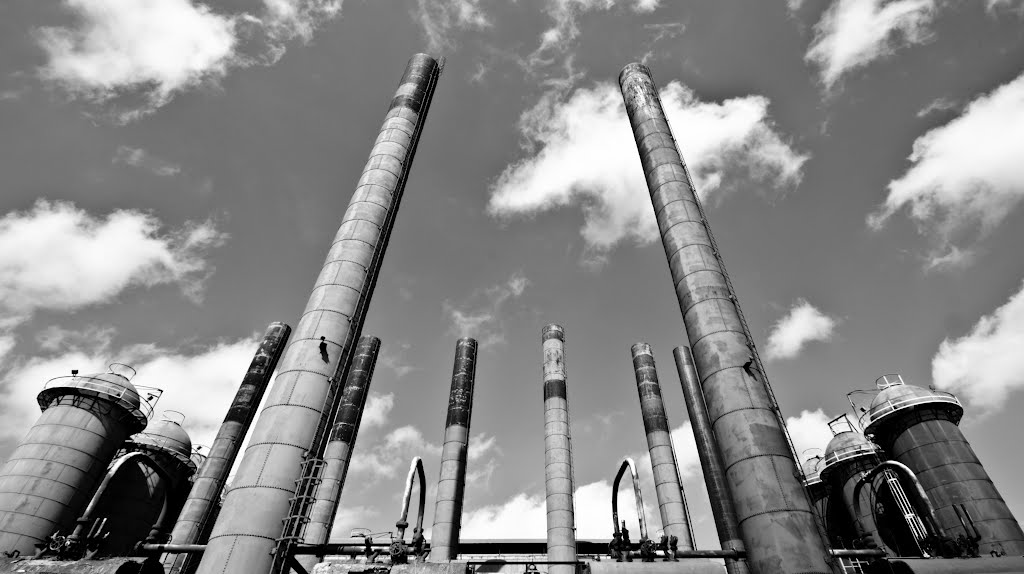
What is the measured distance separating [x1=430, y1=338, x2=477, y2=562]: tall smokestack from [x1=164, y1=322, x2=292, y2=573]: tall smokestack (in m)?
11.5

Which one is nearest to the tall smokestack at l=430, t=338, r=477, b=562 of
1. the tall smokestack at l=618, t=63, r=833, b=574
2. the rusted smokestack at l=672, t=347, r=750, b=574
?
the rusted smokestack at l=672, t=347, r=750, b=574

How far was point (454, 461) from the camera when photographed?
30891 mm

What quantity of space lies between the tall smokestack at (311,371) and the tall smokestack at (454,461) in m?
16.0

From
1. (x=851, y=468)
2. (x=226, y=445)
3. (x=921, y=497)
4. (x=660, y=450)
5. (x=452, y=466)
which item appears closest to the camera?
(x=921, y=497)

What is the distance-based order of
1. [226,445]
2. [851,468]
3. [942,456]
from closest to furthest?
[942,456], [226,445], [851,468]

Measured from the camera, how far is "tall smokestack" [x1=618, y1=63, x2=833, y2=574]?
10789mm

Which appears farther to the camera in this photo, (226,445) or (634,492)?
(226,445)

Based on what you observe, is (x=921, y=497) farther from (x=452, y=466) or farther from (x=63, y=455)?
(x=63, y=455)

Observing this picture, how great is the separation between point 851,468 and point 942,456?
6.86 metres

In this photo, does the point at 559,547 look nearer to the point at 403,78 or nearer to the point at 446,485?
the point at 446,485

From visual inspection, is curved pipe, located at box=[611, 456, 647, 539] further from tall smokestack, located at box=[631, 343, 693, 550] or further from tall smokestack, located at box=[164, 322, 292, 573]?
tall smokestack, located at box=[164, 322, 292, 573]

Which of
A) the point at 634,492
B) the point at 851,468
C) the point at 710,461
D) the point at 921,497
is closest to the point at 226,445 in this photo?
the point at 634,492

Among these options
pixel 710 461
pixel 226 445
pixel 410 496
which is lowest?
pixel 410 496

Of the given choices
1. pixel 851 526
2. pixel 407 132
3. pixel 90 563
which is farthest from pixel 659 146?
pixel 851 526
